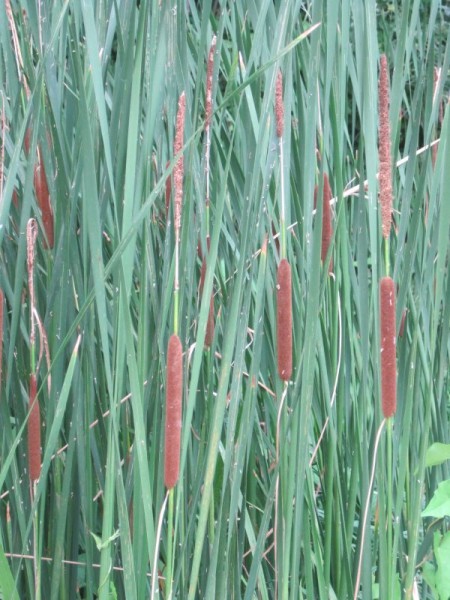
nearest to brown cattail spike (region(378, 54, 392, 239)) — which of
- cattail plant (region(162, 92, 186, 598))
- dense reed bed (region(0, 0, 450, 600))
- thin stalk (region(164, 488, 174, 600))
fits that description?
dense reed bed (region(0, 0, 450, 600))

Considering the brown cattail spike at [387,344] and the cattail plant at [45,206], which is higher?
the cattail plant at [45,206]

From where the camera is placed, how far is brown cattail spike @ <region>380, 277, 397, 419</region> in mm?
708

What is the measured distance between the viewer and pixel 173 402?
2.13ft

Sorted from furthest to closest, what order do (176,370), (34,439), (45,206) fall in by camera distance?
(45,206) < (34,439) < (176,370)

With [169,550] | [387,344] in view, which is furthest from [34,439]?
[387,344]

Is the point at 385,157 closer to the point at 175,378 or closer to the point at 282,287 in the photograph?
the point at 282,287

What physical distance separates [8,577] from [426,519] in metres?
0.83

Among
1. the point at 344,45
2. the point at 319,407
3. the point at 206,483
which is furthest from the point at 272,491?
the point at 344,45

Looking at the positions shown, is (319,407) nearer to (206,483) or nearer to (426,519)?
(206,483)

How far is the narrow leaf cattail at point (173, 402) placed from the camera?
645 millimetres

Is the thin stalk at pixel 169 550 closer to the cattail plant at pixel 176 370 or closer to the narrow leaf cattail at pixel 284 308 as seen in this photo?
the cattail plant at pixel 176 370

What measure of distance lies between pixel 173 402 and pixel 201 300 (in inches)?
5.5

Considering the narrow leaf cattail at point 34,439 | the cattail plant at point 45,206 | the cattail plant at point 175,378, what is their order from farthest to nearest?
the cattail plant at point 45,206
the narrow leaf cattail at point 34,439
the cattail plant at point 175,378

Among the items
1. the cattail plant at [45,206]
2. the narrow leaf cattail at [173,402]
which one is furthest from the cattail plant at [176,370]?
the cattail plant at [45,206]
